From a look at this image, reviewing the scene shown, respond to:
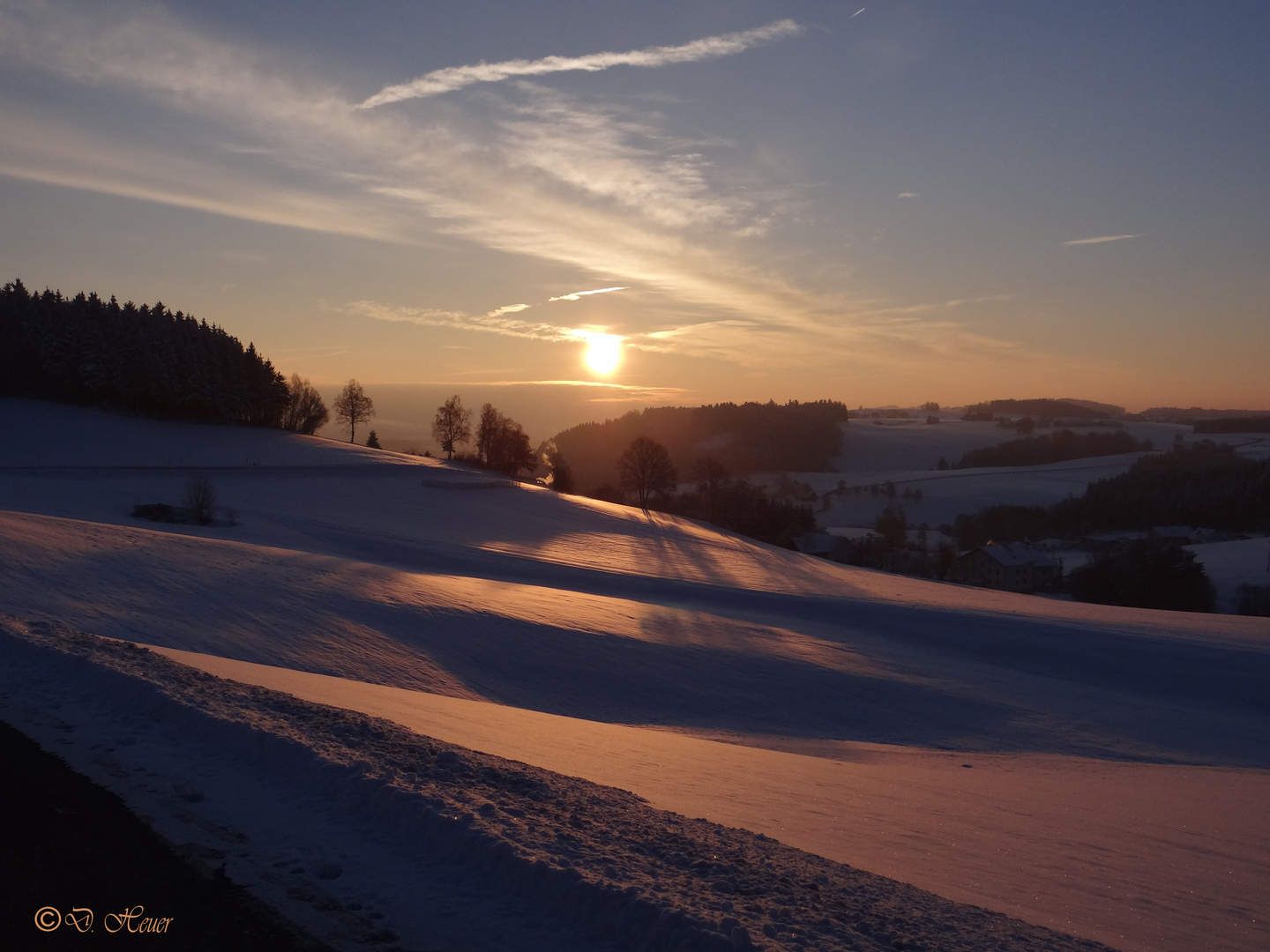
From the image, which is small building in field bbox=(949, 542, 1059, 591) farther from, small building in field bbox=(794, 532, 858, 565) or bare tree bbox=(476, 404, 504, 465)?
bare tree bbox=(476, 404, 504, 465)

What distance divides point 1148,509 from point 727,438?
80.2 metres

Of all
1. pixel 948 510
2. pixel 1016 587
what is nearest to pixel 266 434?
pixel 1016 587

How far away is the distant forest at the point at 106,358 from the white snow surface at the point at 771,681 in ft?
84.3

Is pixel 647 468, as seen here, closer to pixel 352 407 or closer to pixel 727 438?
pixel 352 407

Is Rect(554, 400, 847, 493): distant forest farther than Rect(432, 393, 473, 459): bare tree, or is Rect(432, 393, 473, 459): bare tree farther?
Rect(554, 400, 847, 493): distant forest

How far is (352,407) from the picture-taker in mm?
97750

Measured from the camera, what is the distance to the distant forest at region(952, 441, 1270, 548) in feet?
315

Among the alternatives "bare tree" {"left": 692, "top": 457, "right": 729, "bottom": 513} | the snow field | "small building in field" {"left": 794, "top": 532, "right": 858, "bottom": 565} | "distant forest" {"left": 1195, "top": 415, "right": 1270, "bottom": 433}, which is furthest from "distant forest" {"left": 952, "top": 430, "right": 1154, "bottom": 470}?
the snow field

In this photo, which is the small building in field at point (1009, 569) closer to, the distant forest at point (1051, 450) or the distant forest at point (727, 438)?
the distant forest at point (727, 438)

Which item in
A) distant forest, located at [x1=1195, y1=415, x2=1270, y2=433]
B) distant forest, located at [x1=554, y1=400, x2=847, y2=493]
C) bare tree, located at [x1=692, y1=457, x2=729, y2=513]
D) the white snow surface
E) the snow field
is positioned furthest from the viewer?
distant forest, located at [x1=1195, y1=415, x2=1270, y2=433]

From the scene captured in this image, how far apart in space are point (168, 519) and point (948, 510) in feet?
331

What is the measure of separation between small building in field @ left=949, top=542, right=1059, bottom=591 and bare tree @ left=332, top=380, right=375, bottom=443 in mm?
67836

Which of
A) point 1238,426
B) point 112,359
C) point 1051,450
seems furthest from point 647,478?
point 1238,426

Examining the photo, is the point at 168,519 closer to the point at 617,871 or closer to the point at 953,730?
the point at 953,730
